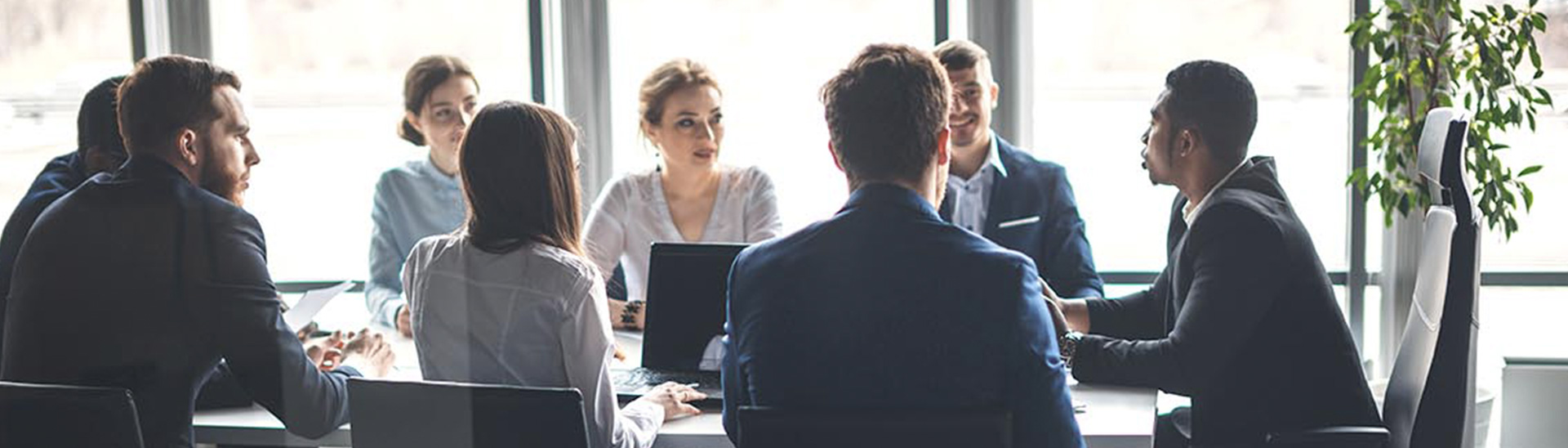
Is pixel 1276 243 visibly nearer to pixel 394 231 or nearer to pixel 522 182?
pixel 522 182

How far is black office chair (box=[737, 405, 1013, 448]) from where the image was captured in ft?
5.63

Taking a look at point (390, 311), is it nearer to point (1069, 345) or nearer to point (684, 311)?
point (684, 311)

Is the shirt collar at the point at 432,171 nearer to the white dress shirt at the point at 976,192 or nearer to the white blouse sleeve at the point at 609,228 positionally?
the white blouse sleeve at the point at 609,228

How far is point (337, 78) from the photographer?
4266mm

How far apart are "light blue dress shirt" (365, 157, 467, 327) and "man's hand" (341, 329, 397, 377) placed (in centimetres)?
72

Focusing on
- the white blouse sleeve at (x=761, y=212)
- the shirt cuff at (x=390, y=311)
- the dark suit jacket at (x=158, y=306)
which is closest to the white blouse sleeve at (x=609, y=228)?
the white blouse sleeve at (x=761, y=212)

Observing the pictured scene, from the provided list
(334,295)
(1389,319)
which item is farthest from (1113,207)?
(334,295)

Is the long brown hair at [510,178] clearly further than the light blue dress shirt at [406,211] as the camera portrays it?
No

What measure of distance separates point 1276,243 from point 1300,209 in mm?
2010

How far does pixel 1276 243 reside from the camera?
2.26 metres

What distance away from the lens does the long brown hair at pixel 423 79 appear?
359 centimetres

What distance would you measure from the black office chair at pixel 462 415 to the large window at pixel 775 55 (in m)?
2.31

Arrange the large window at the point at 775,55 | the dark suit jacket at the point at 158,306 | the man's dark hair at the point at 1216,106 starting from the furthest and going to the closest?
the large window at the point at 775,55, the man's dark hair at the point at 1216,106, the dark suit jacket at the point at 158,306

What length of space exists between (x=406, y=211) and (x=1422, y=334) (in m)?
2.27
